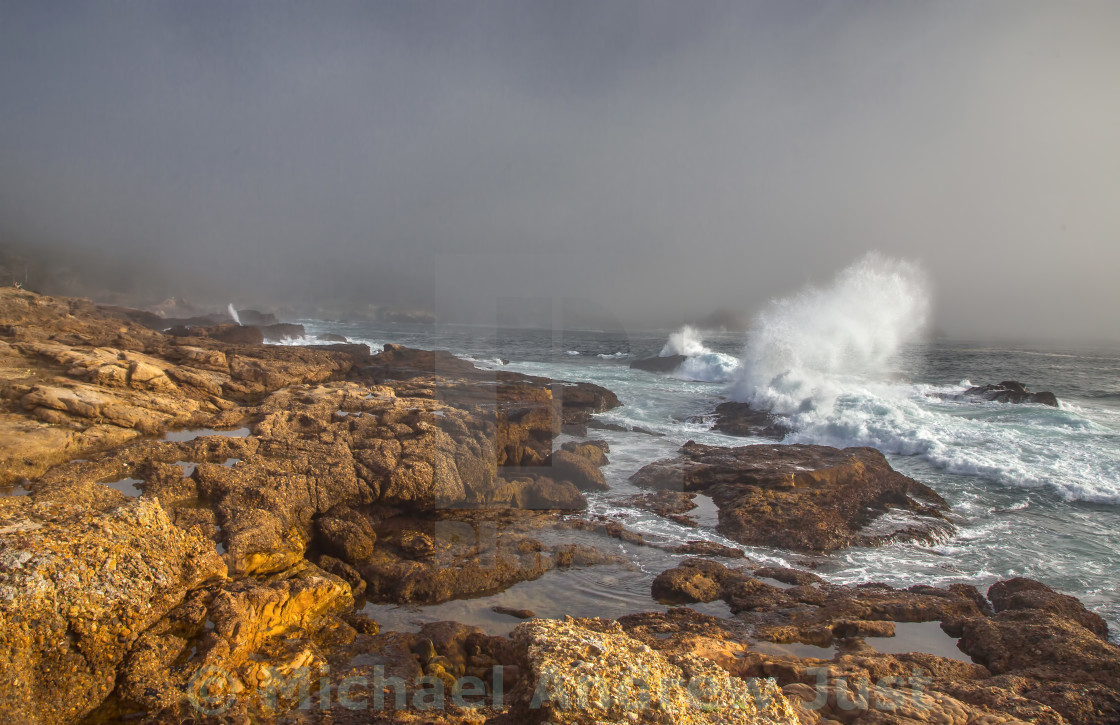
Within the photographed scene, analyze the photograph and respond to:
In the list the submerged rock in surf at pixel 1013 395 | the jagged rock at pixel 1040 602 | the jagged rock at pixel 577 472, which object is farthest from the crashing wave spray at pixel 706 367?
the jagged rock at pixel 1040 602

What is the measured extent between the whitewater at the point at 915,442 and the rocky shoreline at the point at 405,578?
0.61m

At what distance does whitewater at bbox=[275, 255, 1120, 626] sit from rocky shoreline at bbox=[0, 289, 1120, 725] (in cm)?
61

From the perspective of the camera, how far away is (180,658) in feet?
11.2

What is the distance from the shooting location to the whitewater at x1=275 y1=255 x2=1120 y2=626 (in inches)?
281

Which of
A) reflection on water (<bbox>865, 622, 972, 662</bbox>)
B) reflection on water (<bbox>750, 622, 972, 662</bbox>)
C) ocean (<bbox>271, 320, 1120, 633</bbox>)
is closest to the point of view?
reflection on water (<bbox>750, 622, 972, 662</bbox>)

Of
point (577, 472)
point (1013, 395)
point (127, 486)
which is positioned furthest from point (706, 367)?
point (127, 486)

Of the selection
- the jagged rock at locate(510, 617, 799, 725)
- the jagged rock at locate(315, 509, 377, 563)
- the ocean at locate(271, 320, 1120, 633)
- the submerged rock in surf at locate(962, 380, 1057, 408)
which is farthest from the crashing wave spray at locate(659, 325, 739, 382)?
the jagged rock at locate(510, 617, 799, 725)

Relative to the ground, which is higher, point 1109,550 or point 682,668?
point 682,668

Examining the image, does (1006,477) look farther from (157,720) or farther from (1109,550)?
(157,720)

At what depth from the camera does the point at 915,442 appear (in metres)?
13.3

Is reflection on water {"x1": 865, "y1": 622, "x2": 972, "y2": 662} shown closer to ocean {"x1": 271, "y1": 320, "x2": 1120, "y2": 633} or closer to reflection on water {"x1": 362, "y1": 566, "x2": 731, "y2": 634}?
ocean {"x1": 271, "y1": 320, "x2": 1120, "y2": 633}

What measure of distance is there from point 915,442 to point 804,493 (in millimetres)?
6831

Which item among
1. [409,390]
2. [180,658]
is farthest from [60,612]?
[409,390]

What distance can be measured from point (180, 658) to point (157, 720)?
437mm
